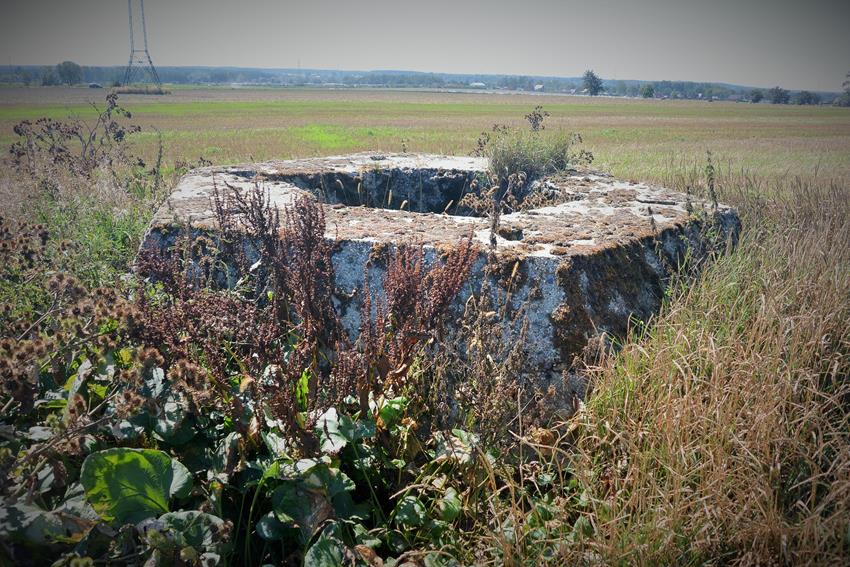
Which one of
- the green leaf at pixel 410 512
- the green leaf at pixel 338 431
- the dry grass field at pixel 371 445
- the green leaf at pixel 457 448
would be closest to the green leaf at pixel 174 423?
the dry grass field at pixel 371 445

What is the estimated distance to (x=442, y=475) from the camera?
2174 millimetres

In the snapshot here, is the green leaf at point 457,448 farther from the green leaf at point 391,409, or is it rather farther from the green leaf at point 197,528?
the green leaf at point 197,528

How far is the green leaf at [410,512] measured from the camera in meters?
1.93

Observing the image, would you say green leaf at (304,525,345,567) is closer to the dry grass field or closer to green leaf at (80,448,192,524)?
the dry grass field

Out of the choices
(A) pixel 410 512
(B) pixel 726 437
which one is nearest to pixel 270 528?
(A) pixel 410 512

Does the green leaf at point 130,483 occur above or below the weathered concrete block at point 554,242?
below

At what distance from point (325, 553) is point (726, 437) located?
1590mm

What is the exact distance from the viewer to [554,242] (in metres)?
2.82

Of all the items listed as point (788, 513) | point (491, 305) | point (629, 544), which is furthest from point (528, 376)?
point (788, 513)

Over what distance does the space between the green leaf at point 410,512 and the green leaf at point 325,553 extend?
12.1 inches

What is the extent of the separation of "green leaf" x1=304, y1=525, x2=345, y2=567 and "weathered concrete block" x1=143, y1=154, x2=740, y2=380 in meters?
1.06

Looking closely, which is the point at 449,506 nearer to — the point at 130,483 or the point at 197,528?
the point at 197,528

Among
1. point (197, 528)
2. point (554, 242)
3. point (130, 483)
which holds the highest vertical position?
point (554, 242)

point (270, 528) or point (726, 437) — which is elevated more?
point (726, 437)
